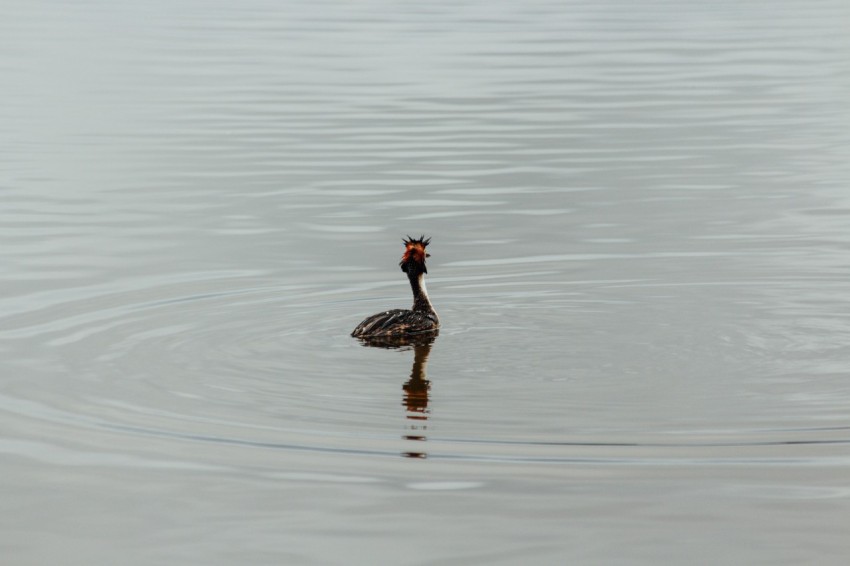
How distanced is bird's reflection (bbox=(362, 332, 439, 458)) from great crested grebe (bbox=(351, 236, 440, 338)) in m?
0.07

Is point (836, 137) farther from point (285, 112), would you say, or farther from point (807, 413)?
point (807, 413)

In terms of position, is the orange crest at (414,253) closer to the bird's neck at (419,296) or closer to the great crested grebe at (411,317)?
the great crested grebe at (411,317)

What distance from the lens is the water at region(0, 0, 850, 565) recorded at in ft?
30.5

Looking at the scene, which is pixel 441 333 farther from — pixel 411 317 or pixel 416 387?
pixel 416 387

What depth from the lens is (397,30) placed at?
57125mm

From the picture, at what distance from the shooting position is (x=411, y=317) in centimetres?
1413

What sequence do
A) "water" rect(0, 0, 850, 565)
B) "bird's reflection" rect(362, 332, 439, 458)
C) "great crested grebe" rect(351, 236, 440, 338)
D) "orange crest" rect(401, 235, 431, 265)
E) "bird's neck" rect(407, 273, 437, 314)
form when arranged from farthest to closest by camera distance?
"orange crest" rect(401, 235, 431, 265), "bird's neck" rect(407, 273, 437, 314), "great crested grebe" rect(351, 236, 440, 338), "bird's reflection" rect(362, 332, 439, 458), "water" rect(0, 0, 850, 565)

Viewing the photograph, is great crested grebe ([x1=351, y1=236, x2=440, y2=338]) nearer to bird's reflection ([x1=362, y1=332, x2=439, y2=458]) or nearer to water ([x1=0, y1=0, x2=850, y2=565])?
bird's reflection ([x1=362, y1=332, x2=439, y2=458])

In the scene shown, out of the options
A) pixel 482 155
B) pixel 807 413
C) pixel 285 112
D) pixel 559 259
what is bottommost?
pixel 807 413

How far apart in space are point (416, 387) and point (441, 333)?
215 centimetres

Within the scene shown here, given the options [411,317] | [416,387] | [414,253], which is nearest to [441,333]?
[411,317]

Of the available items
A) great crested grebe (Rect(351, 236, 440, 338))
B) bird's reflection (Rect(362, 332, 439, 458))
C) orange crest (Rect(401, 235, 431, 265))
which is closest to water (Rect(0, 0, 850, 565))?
bird's reflection (Rect(362, 332, 439, 458))

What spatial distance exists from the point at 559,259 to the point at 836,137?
11.7 m

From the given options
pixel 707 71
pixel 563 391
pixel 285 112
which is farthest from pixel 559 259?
A: pixel 707 71
